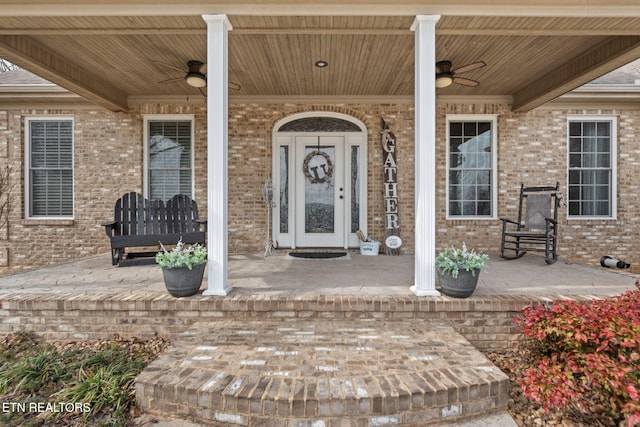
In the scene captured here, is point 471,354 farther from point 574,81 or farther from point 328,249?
point 574,81

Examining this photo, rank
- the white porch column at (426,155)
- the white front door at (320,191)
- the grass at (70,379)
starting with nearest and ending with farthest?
the grass at (70,379) < the white porch column at (426,155) < the white front door at (320,191)

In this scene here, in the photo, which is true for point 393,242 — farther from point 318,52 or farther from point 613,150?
point 613,150

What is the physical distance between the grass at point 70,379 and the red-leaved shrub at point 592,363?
2284 mm

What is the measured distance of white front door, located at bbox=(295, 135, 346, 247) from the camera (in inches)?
230

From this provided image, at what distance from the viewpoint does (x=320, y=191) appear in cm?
590

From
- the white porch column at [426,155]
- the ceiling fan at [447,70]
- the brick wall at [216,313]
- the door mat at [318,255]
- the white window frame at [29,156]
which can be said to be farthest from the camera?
the white window frame at [29,156]

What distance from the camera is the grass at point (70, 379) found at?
6.11ft

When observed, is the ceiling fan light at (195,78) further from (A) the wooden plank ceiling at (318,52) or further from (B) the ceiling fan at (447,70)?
(B) the ceiling fan at (447,70)

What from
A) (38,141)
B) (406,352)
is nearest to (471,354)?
(406,352)

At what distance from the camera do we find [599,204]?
5859 millimetres

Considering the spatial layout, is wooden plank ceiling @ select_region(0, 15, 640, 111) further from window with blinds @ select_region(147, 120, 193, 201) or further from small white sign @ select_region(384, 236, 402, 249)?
small white sign @ select_region(384, 236, 402, 249)

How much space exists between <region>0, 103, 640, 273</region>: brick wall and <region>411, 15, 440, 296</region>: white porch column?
9.29 feet

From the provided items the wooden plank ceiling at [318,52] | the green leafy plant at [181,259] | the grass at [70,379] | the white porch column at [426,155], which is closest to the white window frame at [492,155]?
the wooden plank ceiling at [318,52]

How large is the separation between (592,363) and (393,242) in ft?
12.4
